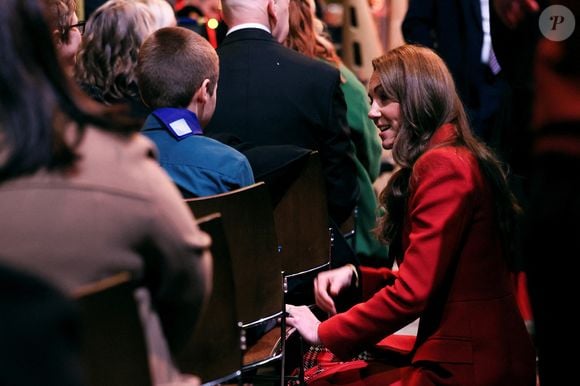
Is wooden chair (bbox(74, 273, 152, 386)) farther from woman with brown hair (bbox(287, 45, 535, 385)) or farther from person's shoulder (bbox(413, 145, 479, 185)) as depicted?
person's shoulder (bbox(413, 145, 479, 185))

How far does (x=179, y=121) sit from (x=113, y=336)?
4.66 ft

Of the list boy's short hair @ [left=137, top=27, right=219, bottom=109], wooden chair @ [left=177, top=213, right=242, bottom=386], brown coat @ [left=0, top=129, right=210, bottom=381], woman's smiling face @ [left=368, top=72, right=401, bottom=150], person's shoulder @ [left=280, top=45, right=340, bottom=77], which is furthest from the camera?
person's shoulder @ [left=280, top=45, right=340, bottom=77]

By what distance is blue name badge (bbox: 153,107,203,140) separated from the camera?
3193mm

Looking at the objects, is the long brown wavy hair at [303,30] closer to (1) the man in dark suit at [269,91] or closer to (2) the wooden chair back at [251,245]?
(1) the man in dark suit at [269,91]

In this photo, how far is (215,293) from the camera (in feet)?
9.02

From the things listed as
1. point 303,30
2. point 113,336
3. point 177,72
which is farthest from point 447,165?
point 303,30

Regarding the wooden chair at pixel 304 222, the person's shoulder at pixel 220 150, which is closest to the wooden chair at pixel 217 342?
the person's shoulder at pixel 220 150

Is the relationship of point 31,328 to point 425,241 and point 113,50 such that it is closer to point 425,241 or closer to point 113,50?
point 425,241

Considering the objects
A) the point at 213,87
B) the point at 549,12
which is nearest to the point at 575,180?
the point at 549,12

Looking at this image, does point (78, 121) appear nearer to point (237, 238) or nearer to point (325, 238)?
point (237, 238)

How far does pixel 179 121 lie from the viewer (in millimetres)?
3227

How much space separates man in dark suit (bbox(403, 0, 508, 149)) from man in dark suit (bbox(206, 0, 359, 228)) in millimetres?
1452

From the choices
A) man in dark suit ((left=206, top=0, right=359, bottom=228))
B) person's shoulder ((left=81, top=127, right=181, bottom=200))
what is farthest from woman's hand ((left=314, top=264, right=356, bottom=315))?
person's shoulder ((left=81, top=127, right=181, bottom=200))

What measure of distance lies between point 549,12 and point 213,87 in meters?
1.66
